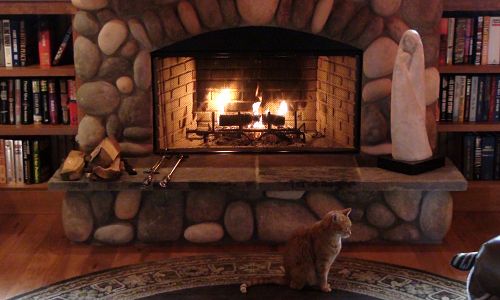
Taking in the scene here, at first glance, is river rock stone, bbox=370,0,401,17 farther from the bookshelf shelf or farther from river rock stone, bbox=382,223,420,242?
the bookshelf shelf

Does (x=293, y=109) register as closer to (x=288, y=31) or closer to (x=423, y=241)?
(x=288, y=31)

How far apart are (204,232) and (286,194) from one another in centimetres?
42

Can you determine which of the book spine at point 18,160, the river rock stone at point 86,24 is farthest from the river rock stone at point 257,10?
the book spine at point 18,160

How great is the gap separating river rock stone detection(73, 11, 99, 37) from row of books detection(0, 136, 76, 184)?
0.70 meters

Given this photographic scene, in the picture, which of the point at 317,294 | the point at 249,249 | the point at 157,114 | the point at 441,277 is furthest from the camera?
the point at 157,114

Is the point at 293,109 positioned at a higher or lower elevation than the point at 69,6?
lower

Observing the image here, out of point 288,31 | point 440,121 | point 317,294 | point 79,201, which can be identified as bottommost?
point 317,294

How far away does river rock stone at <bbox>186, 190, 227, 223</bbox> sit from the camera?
10.9 feet

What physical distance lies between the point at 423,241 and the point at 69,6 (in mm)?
2028

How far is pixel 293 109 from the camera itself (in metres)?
3.77

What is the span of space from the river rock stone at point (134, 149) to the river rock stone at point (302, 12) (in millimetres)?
943

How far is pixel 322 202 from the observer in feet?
10.9

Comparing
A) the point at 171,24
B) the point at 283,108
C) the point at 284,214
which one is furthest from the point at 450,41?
the point at 171,24

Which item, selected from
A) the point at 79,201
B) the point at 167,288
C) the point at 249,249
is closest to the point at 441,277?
the point at 249,249
